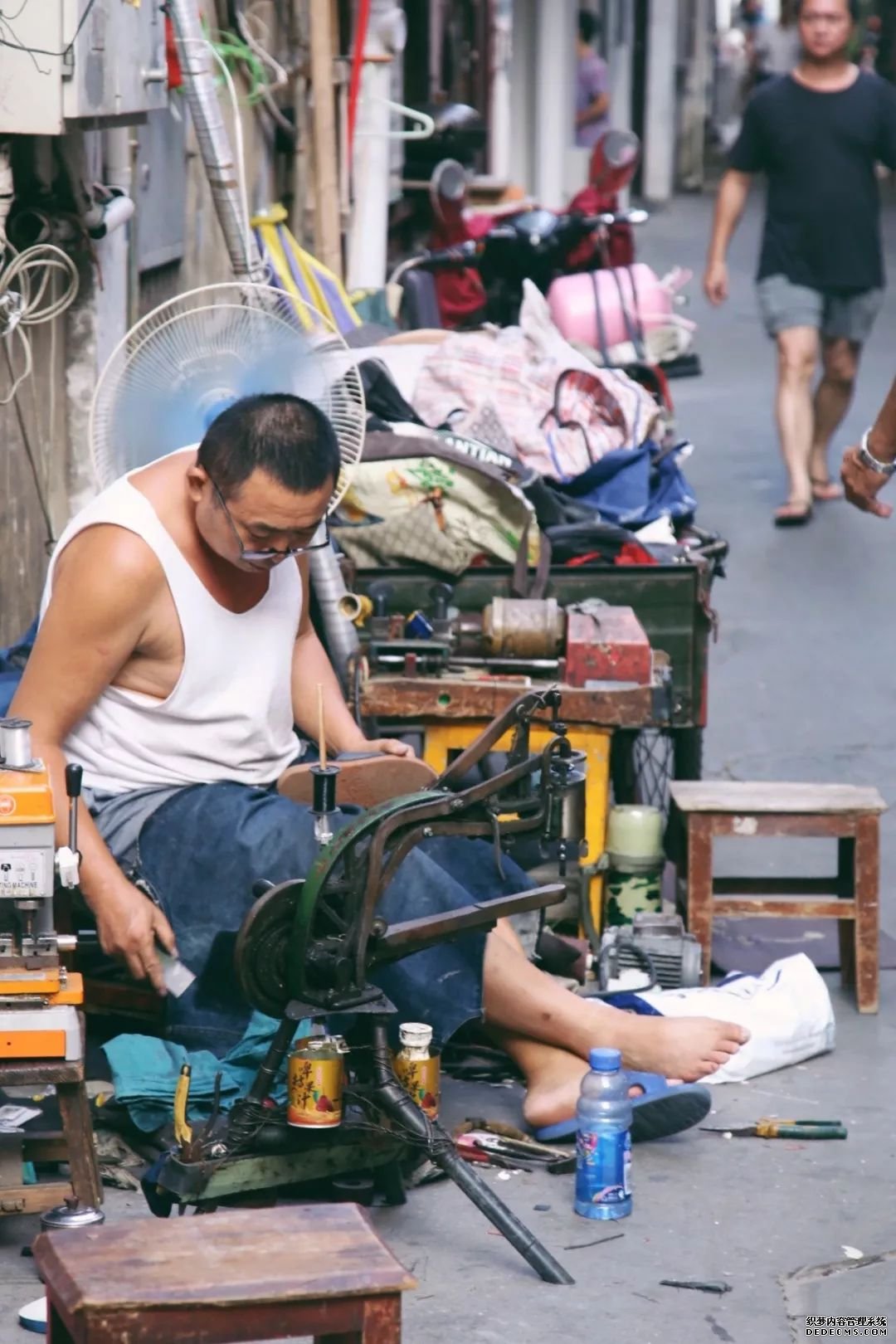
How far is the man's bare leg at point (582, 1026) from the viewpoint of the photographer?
4305 millimetres

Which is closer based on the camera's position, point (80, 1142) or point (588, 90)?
point (80, 1142)

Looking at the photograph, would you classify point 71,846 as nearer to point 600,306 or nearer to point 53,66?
point 53,66

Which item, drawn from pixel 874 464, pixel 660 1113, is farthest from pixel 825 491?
pixel 660 1113

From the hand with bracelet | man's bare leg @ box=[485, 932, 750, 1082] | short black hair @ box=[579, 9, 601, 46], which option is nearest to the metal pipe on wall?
the hand with bracelet

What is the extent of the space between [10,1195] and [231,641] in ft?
3.93

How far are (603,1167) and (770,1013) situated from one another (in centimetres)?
92

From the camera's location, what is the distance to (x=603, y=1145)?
12.8ft

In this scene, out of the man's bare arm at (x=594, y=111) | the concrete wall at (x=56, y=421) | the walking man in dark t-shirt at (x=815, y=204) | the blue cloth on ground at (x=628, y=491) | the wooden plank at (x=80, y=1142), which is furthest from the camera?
the man's bare arm at (x=594, y=111)

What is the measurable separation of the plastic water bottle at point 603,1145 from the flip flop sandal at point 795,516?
604cm

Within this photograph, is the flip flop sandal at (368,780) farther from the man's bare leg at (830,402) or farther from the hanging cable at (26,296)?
the man's bare leg at (830,402)

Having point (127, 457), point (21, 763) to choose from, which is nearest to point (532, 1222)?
point (21, 763)

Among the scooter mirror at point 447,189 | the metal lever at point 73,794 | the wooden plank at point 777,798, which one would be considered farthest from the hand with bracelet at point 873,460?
the scooter mirror at point 447,189

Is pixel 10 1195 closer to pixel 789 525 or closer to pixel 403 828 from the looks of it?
pixel 403 828

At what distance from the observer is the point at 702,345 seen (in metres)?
15.0
